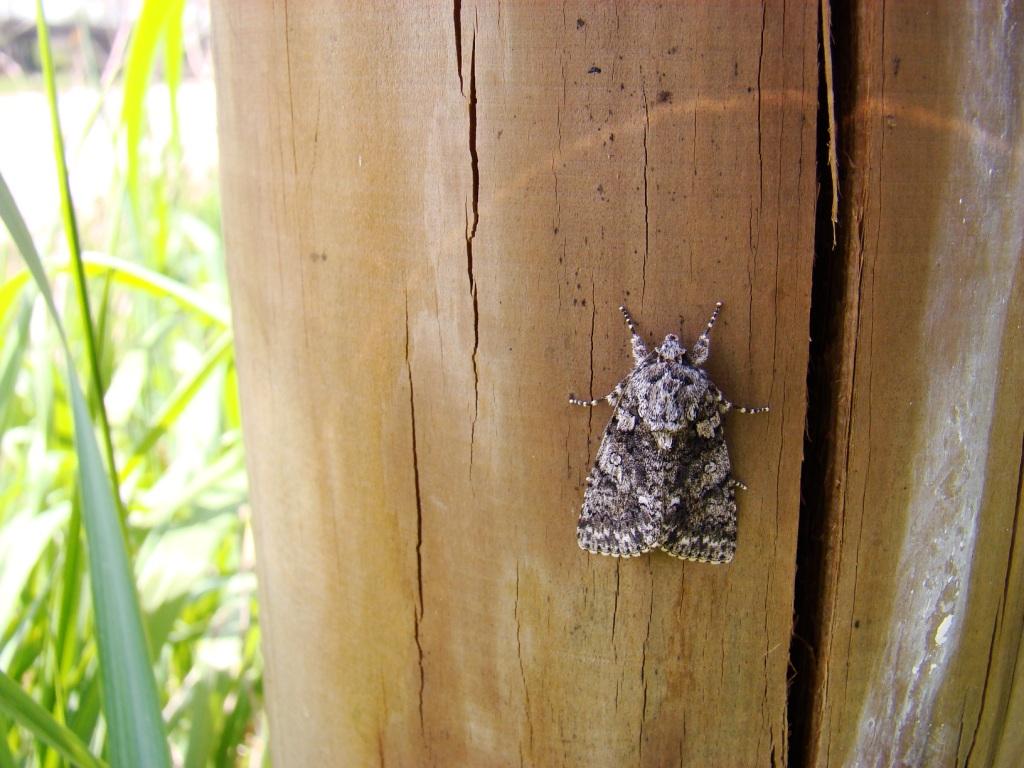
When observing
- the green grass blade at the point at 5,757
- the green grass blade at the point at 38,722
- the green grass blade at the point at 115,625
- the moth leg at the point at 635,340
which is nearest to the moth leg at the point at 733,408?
the moth leg at the point at 635,340

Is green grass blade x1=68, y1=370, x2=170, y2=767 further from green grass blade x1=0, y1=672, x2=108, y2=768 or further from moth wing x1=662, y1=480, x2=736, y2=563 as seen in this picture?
moth wing x1=662, y1=480, x2=736, y2=563

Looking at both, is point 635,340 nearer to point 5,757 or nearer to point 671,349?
point 671,349

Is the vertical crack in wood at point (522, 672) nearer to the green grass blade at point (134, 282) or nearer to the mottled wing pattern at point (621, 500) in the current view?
the mottled wing pattern at point (621, 500)

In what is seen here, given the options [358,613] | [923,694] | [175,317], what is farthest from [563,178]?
[175,317]

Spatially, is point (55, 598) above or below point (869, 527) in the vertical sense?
below

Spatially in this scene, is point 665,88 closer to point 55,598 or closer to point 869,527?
point 869,527

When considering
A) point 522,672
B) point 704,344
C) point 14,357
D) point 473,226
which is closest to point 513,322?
point 473,226
